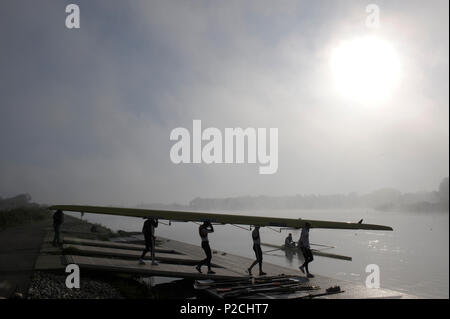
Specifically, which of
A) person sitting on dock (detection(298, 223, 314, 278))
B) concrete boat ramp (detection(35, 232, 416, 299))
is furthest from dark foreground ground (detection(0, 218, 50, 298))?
person sitting on dock (detection(298, 223, 314, 278))

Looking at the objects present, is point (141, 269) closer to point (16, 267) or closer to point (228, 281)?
point (228, 281)

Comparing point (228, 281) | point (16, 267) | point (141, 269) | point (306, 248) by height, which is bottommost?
point (228, 281)

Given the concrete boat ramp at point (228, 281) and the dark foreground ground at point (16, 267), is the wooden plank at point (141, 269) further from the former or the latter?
the dark foreground ground at point (16, 267)

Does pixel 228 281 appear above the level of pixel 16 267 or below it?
below

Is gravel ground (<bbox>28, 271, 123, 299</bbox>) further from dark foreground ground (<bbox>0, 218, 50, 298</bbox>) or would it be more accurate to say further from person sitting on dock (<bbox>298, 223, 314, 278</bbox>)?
person sitting on dock (<bbox>298, 223, 314, 278</bbox>)

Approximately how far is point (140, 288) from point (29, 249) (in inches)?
293

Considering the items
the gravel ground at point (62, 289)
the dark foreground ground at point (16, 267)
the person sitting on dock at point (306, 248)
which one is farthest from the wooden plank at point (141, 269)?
the person sitting on dock at point (306, 248)

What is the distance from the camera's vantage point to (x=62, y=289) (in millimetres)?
9570

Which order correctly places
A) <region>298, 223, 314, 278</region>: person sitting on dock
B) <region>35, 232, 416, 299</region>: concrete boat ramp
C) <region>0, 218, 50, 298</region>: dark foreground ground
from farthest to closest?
<region>298, 223, 314, 278</region>: person sitting on dock, <region>35, 232, 416, 299</region>: concrete boat ramp, <region>0, 218, 50, 298</region>: dark foreground ground

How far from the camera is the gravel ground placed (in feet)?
29.6

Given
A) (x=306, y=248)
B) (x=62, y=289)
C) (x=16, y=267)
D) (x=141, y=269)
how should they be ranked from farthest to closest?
(x=306, y=248), (x=141, y=269), (x=16, y=267), (x=62, y=289)

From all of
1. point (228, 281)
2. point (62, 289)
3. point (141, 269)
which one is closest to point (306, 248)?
point (228, 281)

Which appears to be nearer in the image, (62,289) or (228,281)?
(62,289)
